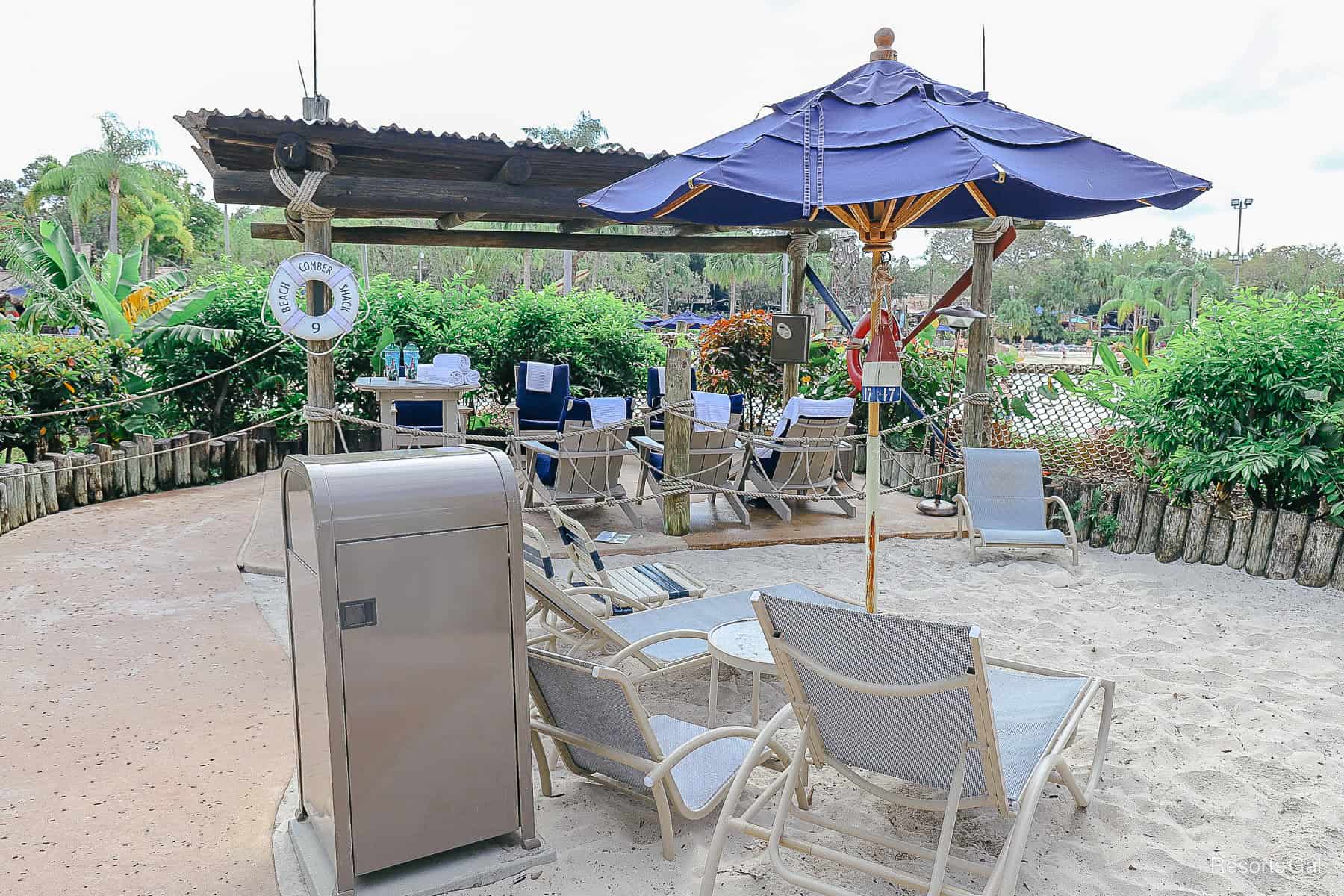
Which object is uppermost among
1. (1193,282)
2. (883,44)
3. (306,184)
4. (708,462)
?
(1193,282)

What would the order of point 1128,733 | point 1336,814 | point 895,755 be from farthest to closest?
1. point 1128,733
2. point 1336,814
3. point 895,755

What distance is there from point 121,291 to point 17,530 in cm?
714

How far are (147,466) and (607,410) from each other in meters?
4.44

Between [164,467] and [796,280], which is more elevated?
[796,280]

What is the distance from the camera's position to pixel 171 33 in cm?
2098

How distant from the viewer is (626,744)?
267 centimetres

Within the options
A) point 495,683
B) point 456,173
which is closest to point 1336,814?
point 495,683

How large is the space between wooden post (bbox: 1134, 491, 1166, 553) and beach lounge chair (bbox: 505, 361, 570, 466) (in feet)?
16.8

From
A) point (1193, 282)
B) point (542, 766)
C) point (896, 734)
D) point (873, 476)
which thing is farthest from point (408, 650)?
point (1193, 282)

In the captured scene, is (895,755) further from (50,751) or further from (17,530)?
(17,530)

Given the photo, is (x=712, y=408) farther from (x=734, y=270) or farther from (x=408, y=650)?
(x=734, y=270)

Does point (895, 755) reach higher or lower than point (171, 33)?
lower

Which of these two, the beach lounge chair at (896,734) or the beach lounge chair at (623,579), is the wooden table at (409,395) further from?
the beach lounge chair at (896,734)

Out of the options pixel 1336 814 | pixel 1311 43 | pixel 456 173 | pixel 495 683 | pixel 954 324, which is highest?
pixel 1311 43
